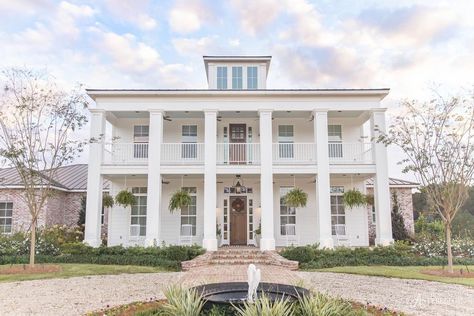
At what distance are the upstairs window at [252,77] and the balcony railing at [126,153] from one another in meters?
5.92

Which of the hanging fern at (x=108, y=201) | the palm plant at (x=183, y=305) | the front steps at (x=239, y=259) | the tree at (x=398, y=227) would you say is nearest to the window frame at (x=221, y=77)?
the hanging fern at (x=108, y=201)

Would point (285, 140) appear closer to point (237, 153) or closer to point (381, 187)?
point (237, 153)

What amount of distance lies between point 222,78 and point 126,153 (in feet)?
19.7

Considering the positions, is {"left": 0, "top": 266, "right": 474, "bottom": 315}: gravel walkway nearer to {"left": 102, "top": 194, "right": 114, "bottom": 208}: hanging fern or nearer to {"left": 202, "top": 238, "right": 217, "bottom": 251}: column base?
{"left": 202, "top": 238, "right": 217, "bottom": 251}: column base

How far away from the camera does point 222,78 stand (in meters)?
18.1

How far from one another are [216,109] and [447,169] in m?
9.08

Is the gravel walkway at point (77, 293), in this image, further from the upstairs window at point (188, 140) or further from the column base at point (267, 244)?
the upstairs window at point (188, 140)

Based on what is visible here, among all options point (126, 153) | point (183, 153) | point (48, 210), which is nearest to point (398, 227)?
point (183, 153)

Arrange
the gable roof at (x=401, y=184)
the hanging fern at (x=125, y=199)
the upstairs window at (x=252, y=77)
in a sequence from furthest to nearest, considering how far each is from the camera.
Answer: the gable roof at (x=401, y=184), the upstairs window at (x=252, y=77), the hanging fern at (x=125, y=199)

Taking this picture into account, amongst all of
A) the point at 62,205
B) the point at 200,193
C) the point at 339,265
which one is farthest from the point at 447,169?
the point at 62,205

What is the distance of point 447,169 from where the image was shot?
37.9 feet

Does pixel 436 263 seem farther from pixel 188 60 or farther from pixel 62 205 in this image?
pixel 62 205

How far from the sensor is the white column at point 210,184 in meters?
14.8

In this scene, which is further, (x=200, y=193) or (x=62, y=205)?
(x=62, y=205)
